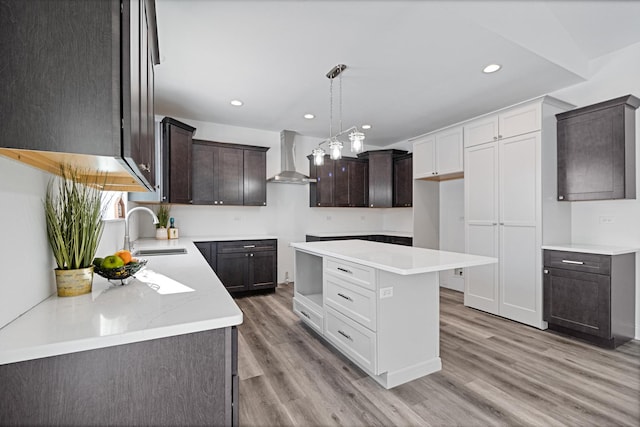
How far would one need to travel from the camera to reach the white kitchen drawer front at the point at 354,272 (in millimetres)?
2094

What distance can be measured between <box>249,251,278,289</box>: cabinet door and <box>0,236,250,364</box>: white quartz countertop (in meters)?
2.98

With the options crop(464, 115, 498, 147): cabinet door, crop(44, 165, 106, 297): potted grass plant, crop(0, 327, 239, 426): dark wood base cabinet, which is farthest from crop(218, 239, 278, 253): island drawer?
crop(0, 327, 239, 426): dark wood base cabinet

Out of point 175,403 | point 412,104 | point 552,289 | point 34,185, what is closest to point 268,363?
point 175,403

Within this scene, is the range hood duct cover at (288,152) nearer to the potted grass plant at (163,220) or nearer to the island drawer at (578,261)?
the potted grass plant at (163,220)

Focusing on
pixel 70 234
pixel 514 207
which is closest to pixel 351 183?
pixel 514 207

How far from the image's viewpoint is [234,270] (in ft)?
14.0

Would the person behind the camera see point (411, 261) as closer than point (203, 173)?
Yes

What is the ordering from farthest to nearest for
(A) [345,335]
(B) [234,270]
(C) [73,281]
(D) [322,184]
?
(D) [322,184] < (B) [234,270] < (A) [345,335] < (C) [73,281]

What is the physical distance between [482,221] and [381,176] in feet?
7.37

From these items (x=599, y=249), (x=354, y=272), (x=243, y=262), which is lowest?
(x=243, y=262)

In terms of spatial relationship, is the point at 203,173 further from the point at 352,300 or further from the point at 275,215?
the point at 352,300

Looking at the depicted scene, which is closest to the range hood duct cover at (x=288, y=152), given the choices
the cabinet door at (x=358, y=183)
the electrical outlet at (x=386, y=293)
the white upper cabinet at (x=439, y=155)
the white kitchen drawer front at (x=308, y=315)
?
the cabinet door at (x=358, y=183)

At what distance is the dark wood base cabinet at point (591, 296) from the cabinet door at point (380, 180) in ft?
9.19

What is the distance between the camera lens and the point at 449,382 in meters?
2.12
